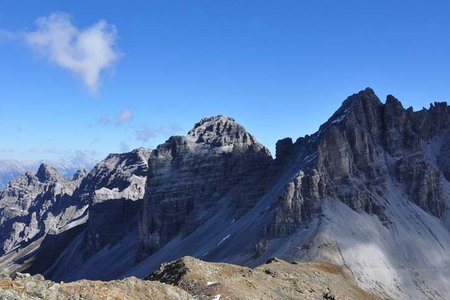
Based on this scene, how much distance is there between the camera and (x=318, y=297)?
2459 inches

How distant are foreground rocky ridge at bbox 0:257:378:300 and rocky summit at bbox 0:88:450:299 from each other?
0.96ft

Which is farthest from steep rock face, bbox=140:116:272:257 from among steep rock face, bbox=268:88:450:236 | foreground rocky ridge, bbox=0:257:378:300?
foreground rocky ridge, bbox=0:257:378:300

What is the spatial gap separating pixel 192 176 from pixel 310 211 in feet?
253

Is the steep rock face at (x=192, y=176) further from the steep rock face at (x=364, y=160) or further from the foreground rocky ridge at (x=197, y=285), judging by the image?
the foreground rocky ridge at (x=197, y=285)

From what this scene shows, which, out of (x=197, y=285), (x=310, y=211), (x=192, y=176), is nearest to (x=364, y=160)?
(x=310, y=211)

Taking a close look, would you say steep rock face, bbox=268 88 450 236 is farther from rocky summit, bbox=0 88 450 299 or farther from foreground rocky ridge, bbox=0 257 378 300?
foreground rocky ridge, bbox=0 257 378 300

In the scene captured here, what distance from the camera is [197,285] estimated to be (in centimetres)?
5175

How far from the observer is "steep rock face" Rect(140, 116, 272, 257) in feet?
578

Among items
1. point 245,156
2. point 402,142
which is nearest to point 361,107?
point 402,142

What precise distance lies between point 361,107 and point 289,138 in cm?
2764

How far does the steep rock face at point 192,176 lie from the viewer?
17612 cm

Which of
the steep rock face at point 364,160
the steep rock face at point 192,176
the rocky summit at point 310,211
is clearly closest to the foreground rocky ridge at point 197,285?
the rocky summit at point 310,211

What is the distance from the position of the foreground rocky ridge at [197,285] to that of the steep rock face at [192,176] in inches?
3550

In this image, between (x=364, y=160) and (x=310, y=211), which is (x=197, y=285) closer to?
(x=310, y=211)
